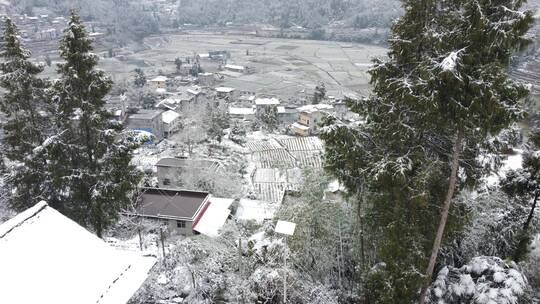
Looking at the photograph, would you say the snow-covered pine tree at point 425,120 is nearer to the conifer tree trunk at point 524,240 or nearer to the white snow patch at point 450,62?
the white snow patch at point 450,62

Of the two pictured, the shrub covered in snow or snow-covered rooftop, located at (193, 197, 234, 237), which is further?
snow-covered rooftop, located at (193, 197, 234, 237)

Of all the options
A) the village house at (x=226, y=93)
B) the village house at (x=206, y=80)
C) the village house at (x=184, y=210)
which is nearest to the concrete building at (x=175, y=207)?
the village house at (x=184, y=210)

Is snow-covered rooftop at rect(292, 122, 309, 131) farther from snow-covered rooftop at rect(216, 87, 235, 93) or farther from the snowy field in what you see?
the snowy field

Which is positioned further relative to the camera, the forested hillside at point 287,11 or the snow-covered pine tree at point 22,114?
the forested hillside at point 287,11

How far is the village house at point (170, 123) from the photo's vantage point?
98.1 feet

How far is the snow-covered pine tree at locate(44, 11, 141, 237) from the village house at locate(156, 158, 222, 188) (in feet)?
30.9

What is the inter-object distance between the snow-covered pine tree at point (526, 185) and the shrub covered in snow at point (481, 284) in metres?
1.52

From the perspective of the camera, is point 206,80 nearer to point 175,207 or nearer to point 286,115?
point 286,115

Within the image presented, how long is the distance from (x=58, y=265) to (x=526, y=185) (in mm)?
7888

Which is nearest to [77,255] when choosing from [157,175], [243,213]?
[243,213]

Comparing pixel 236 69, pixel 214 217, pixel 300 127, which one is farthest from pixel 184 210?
pixel 236 69

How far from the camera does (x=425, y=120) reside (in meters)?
4.98

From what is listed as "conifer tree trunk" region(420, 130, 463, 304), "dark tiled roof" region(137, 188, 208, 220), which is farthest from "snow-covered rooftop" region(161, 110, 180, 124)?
"conifer tree trunk" region(420, 130, 463, 304)

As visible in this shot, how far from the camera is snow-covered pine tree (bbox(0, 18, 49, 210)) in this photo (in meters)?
8.16
